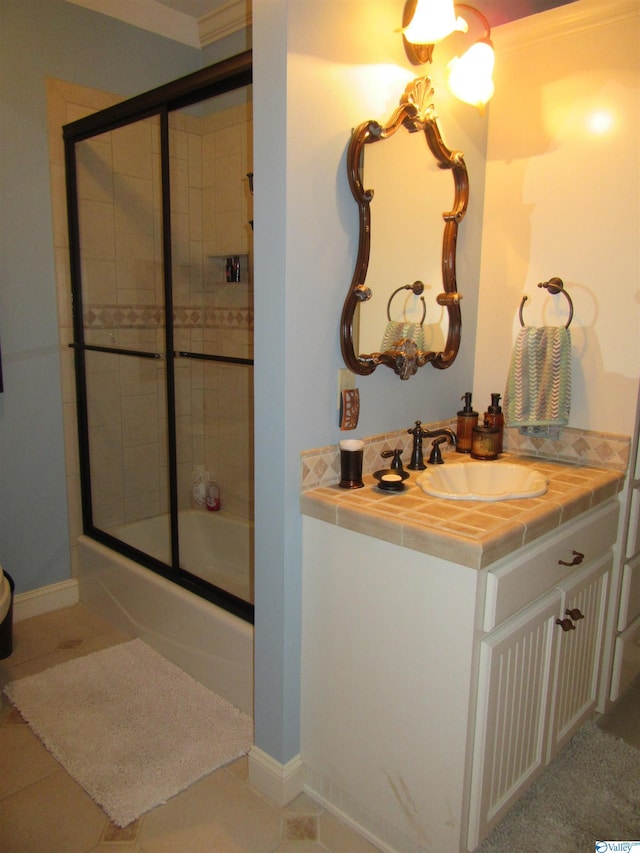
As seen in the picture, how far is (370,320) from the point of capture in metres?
1.80

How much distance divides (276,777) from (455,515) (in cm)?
94

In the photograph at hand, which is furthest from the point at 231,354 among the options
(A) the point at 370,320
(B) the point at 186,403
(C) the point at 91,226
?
(A) the point at 370,320

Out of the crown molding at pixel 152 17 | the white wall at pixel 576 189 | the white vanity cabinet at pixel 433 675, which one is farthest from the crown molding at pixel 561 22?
the crown molding at pixel 152 17

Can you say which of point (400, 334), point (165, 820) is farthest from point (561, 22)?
point (165, 820)

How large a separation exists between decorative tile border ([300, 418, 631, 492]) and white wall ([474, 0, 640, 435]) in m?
0.05

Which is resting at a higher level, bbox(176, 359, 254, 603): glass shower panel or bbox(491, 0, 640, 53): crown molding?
bbox(491, 0, 640, 53): crown molding

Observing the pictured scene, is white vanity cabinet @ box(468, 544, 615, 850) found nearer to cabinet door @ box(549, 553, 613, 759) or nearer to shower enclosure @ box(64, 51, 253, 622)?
cabinet door @ box(549, 553, 613, 759)

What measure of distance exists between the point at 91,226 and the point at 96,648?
1.83 meters

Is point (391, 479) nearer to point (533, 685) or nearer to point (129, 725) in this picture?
point (533, 685)

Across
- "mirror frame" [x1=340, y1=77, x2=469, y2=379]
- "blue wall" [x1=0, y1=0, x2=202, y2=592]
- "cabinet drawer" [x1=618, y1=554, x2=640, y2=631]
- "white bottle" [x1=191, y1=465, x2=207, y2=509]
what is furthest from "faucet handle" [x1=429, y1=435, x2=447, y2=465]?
"blue wall" [x1=0, y1=0, x2=202, y2=592]

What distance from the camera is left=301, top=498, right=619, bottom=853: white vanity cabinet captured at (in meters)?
1.43

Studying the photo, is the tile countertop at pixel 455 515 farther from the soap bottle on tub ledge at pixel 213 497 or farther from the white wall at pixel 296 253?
the soap bottle on tub ledge at pixel 213 497

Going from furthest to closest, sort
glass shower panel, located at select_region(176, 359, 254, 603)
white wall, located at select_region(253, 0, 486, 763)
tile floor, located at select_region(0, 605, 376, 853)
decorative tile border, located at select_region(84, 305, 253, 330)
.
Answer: glass shower panel, located at select_region(176, 359, 254, 603)
decorative tile border, located at select_region(84, 305, 253, 330)
tile floor, located at select_region(0, 605, 376, 853)
white wall, located at select_region(253, 0, 486, 763)

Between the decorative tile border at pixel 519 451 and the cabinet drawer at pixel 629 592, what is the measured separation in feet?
1.22
